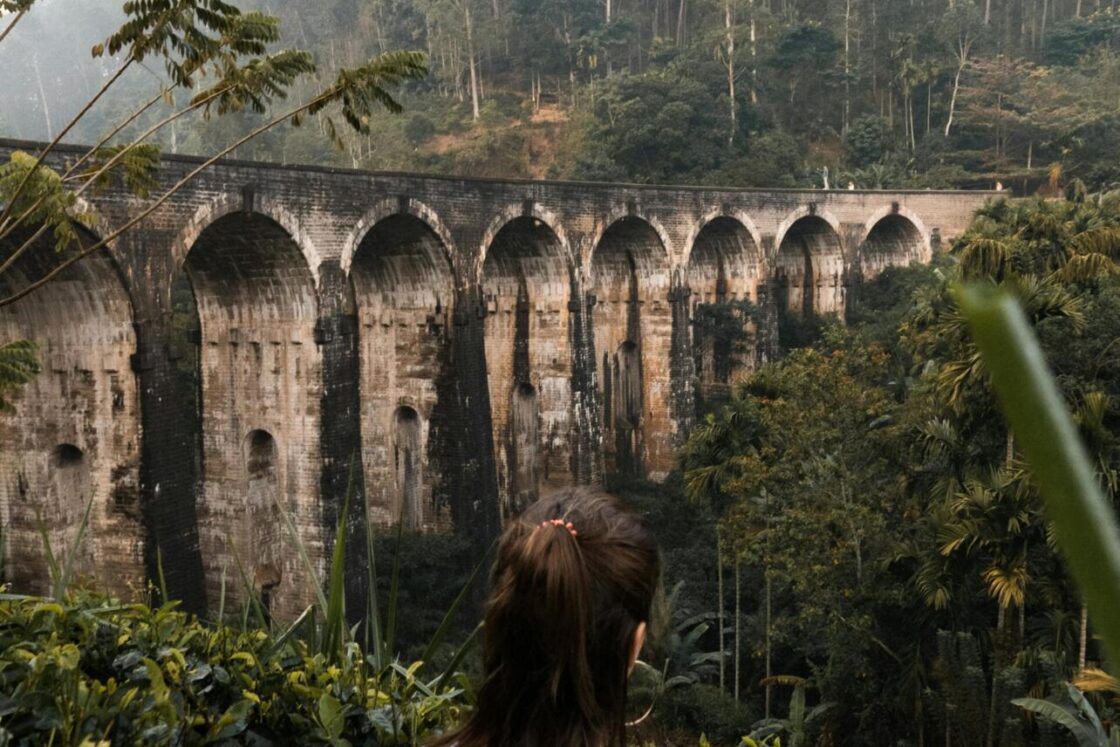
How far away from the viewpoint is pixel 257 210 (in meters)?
16.0

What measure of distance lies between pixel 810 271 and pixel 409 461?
16.1m

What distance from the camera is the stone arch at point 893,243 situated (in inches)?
1328

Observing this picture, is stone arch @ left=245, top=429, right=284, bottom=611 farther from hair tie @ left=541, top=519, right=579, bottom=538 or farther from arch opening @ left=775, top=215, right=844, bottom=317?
arch opening @ left=775, top=215, right=844, bottom=317

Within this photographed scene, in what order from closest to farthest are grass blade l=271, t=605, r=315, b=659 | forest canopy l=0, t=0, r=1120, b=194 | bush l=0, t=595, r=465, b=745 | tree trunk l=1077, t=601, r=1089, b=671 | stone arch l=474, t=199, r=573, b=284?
1. bush l=0, t=595, r=465, b=745
2. grass blade l=271, t=605, r=315, b=659
3. tree trunk l=1077, t=601, r=1089, b=671
4. stone arch l=474, t=199, r=573, b=284
5. forest canopy l=0, t=0, r=1120, b=194

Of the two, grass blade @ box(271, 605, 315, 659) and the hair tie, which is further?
grass blade @ box(271, 605, 315, 659)

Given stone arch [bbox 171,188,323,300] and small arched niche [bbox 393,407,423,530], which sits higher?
stone arch [bbox 171,188,323,300]

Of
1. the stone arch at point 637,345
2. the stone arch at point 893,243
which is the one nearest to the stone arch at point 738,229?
the stone arch at point 637,345

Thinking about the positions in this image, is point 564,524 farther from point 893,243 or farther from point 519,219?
point 893,243

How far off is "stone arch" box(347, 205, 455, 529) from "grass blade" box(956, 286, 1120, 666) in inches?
756

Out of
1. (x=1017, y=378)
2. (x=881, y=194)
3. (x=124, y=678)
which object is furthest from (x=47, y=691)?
(x=881, y=194)

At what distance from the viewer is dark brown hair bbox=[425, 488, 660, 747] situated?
1.97 metres

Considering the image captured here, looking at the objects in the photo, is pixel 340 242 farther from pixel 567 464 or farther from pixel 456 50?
pixel 456 50

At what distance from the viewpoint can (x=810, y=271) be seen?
32812 millimetres

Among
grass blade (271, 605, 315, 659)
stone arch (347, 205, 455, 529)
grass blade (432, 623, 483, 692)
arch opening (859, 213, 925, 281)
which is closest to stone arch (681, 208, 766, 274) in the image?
arch opening (859, 213, 925, 281)
